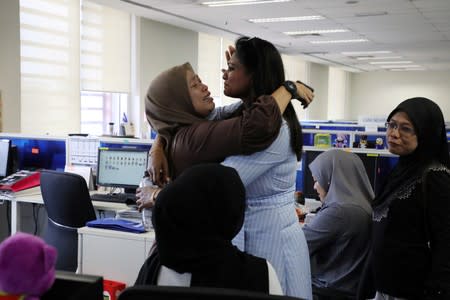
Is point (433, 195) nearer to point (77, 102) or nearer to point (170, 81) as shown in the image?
point (170, 81)

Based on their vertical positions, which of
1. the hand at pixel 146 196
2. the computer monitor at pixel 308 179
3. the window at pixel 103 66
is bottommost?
the computer monitor at pixel 308 179

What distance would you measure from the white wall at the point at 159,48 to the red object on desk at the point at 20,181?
148 inches

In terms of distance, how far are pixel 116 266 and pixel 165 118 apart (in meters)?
1.23

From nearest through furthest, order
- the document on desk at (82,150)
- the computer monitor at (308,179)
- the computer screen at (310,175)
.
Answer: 1. the computer screen at (310,175)
2. the computer monitor at (308,179)
3. the document on desk at (82,150)

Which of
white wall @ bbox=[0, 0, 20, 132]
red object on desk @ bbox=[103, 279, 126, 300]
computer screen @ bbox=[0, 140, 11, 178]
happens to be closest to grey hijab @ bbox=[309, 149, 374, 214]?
red object on desk @ bbox=[103, 279, 126, 300]

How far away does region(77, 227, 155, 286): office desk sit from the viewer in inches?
94.1

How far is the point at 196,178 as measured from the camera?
1.02 meters

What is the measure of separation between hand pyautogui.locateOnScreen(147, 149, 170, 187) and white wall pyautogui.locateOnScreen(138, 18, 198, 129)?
6311 mm

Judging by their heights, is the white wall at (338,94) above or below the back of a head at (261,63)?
above

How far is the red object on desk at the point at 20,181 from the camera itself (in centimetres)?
383

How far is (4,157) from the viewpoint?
4223mm

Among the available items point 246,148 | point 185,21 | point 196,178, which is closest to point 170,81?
point 246,148

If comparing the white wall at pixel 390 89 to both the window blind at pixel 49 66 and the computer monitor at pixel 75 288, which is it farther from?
the computer monitor at pixel 75 288

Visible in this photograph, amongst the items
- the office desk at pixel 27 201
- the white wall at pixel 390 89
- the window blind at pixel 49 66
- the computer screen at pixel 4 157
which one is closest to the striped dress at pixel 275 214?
the office desk at pixel 27 201
